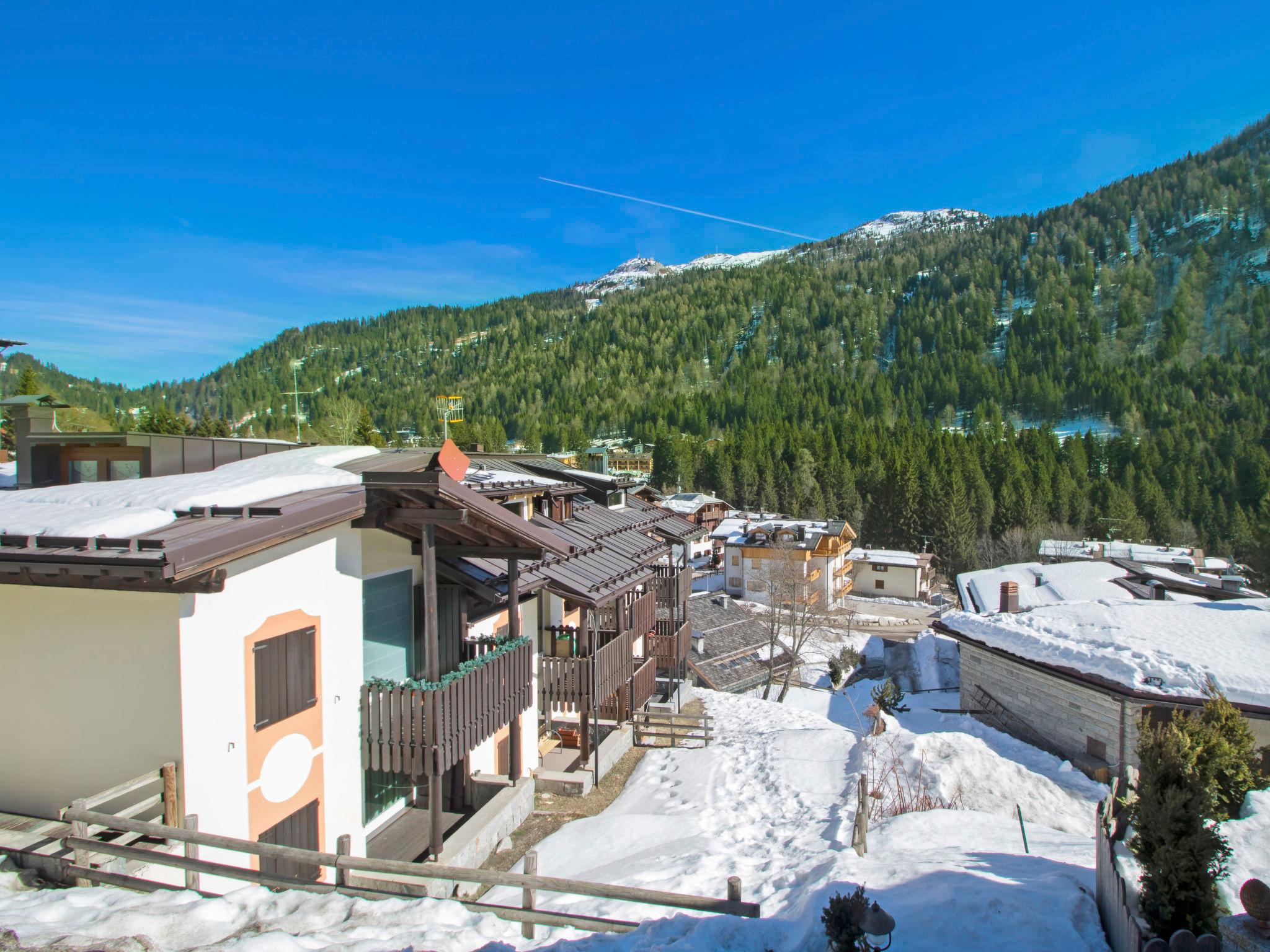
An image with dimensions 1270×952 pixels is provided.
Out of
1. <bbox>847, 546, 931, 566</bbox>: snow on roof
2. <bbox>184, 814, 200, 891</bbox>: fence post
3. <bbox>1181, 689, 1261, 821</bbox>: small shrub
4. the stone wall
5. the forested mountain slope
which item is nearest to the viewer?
<bbox>184, 814, 200, 891</bbox>: fence post

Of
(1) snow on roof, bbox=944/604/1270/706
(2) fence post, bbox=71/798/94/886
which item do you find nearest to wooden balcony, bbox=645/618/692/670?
(1) snow on roof, bbox=944/604/1270/706

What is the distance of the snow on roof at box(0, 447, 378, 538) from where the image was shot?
6070mm

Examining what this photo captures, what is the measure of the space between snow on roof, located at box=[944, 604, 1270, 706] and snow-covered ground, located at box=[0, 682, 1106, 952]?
2.51 metres

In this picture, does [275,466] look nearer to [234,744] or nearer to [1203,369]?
[234,744]

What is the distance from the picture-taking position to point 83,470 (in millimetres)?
13555

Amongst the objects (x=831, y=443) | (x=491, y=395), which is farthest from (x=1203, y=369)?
(x=491, y=395)

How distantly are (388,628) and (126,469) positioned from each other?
7.35 meters

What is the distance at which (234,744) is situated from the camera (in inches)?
267

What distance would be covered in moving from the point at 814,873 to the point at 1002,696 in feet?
44.1

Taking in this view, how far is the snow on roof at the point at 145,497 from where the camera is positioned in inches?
239

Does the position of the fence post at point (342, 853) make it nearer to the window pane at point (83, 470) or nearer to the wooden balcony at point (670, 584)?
Answer: the window pane at point (83, 470)

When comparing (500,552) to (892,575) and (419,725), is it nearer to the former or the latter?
(419,725)

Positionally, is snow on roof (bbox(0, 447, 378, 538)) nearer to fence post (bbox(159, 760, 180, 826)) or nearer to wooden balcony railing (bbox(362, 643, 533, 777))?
fence post (bbox(159, 760, 180, 826))

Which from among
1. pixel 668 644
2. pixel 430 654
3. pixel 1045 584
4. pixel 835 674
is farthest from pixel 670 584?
pixel 1045 584
